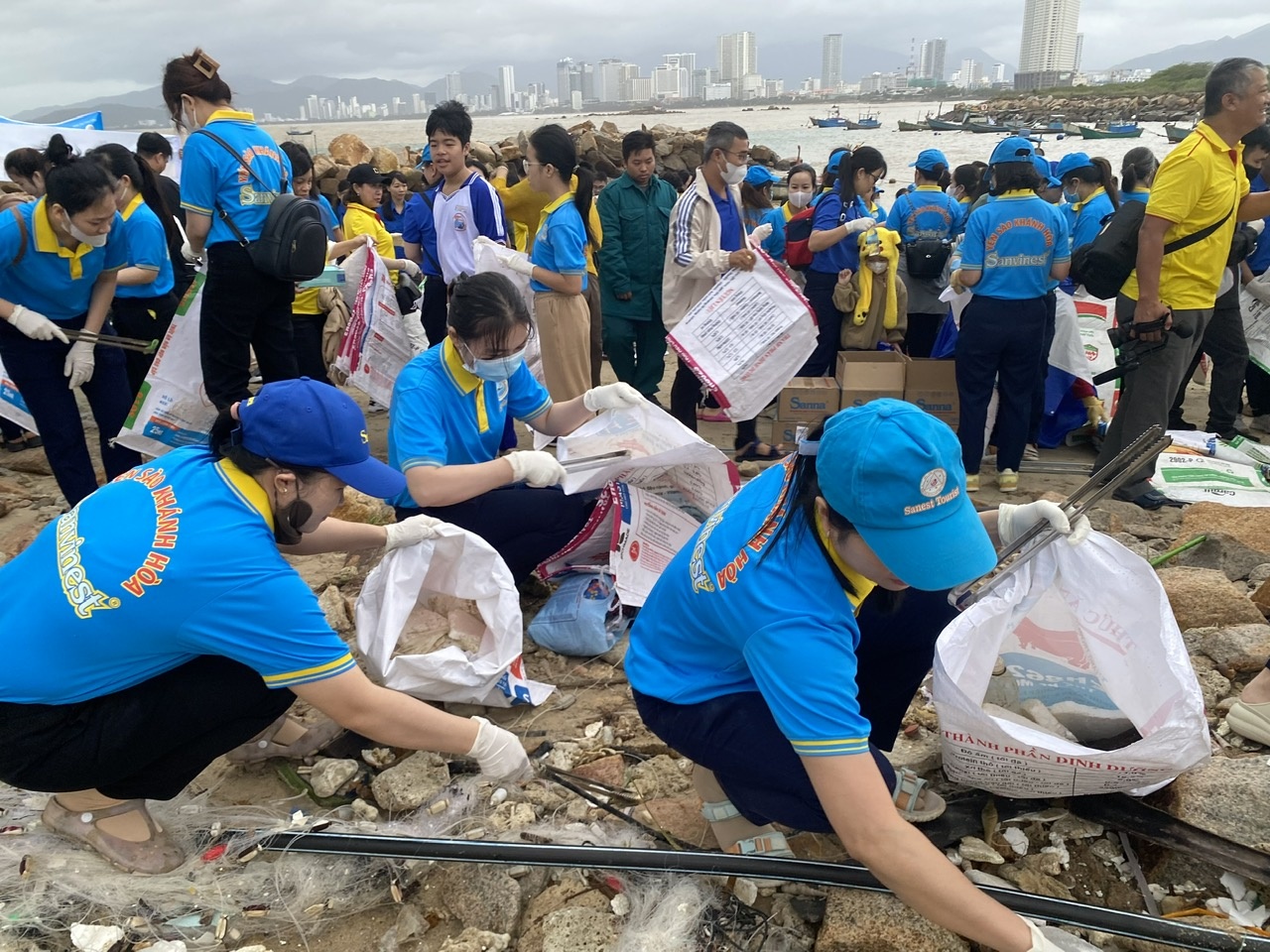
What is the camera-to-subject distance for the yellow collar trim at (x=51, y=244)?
11.0ft

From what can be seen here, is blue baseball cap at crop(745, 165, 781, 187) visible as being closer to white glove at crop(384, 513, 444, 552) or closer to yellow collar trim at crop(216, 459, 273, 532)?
white glove at crop(384, 513, 444, 552)

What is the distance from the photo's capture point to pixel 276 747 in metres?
2.31

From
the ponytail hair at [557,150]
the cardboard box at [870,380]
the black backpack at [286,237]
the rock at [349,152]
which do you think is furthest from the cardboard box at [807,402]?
the rock at [349,152]

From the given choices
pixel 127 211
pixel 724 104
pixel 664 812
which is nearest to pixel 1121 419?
pixel 664 812

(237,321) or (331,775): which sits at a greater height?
(237,321)

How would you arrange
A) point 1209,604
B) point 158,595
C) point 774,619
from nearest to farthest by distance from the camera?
point 774,619, point 158,595, point 1209,604

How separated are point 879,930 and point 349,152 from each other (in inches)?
647

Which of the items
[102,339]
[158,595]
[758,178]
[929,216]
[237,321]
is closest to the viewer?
[158,595]

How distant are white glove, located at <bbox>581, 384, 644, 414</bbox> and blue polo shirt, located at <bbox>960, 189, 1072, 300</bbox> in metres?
2.06

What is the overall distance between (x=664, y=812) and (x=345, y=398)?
118 centimetres

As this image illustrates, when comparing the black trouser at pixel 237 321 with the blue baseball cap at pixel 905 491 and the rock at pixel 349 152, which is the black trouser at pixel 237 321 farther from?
the rock at pixel 349 152

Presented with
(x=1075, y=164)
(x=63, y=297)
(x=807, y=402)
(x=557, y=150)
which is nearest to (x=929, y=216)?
(x=1075, y=164)

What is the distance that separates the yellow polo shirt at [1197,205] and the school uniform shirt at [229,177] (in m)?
3.59

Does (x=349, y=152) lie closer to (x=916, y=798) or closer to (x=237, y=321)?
(x=237, y=321)
